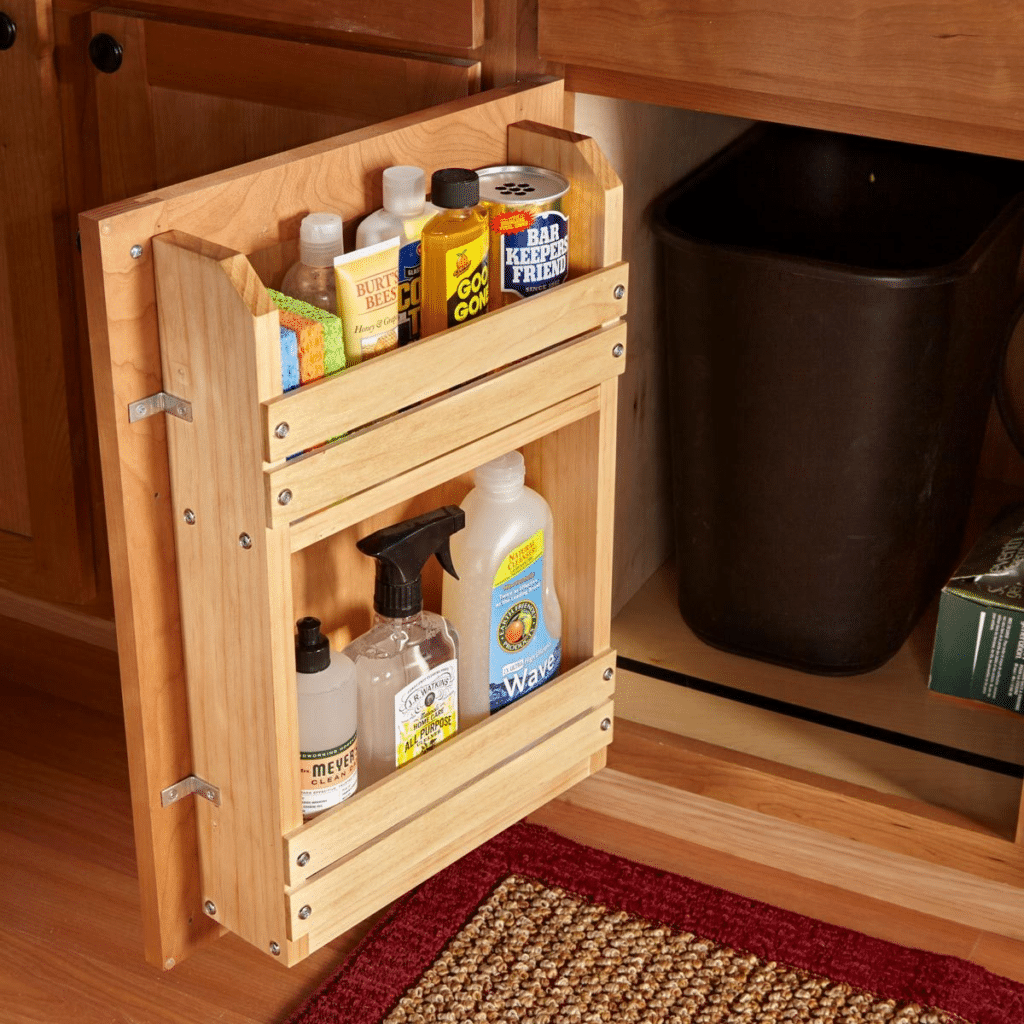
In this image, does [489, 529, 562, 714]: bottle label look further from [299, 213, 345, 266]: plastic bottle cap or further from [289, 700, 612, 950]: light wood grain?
[299, 213, 345, 266]: plastic bottle cap

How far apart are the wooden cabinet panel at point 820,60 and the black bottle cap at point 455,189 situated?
21 centimetres

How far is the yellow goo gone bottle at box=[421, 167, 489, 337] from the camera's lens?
1.02m

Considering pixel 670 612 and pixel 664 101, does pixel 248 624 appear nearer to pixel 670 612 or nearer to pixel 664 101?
pixel 664 101

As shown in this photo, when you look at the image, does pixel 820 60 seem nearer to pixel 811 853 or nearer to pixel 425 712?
pixel 425 712

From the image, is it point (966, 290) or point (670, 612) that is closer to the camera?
point (966, 290)

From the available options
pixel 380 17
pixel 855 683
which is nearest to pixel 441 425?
pixel 380 17

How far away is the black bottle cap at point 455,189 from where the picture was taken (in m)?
1.02

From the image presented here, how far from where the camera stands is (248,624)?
3.19ft

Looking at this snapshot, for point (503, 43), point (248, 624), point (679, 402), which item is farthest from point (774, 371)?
point (248, 624)

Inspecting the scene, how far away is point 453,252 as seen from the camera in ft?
3.35

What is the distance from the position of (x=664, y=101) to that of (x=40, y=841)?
0.95m

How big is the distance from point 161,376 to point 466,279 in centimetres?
23

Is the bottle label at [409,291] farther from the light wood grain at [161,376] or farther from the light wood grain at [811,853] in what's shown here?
the light wood grain at [811,853]

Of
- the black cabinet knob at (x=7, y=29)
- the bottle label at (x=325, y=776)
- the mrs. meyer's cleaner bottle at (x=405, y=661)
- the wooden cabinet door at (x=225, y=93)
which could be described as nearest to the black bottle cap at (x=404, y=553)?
the mrs. meyer's cleaner bottle at (x=405, y=661)
